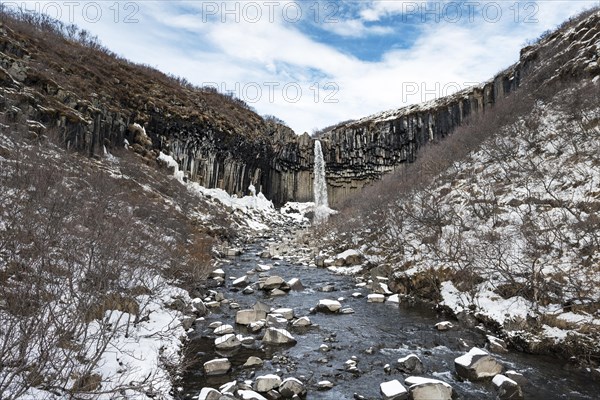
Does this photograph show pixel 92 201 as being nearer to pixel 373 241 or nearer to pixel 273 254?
Answer: pixel 273 254

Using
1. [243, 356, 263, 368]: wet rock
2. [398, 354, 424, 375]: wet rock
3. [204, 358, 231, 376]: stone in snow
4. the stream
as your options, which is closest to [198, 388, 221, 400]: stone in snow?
the stream

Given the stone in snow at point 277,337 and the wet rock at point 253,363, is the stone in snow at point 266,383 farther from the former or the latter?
the stone in snow at point 277,337

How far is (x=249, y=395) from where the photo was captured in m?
6.48

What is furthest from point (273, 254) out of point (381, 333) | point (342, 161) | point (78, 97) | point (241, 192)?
point (342, 161)

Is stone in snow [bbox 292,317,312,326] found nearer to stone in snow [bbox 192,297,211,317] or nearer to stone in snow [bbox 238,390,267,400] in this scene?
stone in snow [bbox 192,297,211,317]

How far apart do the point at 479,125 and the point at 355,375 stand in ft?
88.3

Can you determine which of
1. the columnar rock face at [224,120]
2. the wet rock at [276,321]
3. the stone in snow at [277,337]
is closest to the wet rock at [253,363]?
the stone in snow at [277,337]

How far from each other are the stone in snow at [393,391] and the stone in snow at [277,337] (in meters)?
3.31

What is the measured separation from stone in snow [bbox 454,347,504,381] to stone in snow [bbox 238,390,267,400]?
4.60 m

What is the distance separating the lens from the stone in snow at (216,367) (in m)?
7.93

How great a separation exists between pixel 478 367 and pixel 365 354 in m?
2.78

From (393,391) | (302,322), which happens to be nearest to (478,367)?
(393,391)

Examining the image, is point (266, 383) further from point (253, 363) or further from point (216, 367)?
point (216, 367)

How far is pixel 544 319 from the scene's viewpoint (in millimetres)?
9617
